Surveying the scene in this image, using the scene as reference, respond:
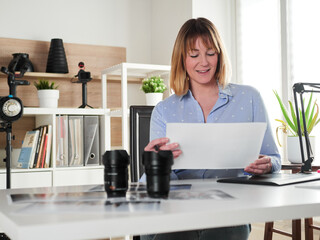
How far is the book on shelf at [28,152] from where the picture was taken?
2.96 meters

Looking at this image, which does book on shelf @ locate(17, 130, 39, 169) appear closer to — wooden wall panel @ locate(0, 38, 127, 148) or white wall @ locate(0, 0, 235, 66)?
wooden wall panel @ locate(0, 38, 127, 148)

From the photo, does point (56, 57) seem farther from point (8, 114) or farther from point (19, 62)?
point (8, 114)

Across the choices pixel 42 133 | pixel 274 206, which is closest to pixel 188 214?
pixel 274 206

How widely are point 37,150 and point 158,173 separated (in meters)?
2.15

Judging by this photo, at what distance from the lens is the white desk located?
72cm

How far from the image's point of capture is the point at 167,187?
3.32ft

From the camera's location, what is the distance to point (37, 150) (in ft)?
9.83

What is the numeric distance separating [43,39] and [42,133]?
34.2 inches

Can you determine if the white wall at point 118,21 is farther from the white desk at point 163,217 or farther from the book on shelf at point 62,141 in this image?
the white desk at point 163,217

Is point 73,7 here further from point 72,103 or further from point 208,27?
point 208,27

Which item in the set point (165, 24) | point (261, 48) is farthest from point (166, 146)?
point (165, 24)

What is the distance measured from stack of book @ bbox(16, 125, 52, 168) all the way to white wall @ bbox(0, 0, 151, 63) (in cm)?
86

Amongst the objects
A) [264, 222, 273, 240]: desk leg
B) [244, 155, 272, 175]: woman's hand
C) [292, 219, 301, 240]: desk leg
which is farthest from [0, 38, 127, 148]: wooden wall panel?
[244, 155, 272, 175]: woman's hand

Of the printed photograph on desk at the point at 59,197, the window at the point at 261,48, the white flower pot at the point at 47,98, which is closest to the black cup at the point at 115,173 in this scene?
the printed photograph on desk at the point at 59,197
